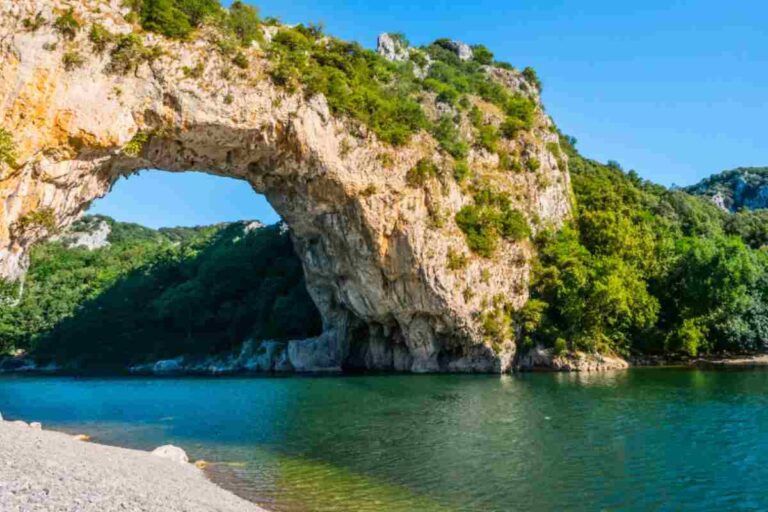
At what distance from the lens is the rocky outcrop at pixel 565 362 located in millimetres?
40531

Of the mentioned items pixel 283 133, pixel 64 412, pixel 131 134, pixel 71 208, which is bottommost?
pixel 64 412

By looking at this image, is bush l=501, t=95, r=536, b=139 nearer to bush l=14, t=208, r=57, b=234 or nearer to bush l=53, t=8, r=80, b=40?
bush l=53, t=8, r=80, b=40

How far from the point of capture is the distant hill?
102125 millimetres

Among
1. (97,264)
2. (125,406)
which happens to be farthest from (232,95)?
(97,264)

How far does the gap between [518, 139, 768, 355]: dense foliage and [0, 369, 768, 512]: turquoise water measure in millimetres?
7959

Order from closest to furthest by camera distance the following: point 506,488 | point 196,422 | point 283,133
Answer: point 506,488, point 196,422, point 283,133

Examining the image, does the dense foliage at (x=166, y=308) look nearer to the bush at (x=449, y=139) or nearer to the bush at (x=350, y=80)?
the bush at (x=449, y=139)

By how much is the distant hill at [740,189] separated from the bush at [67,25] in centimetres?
10144

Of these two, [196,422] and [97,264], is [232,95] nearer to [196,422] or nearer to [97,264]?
[196,422]

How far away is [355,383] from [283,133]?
16.1 metres

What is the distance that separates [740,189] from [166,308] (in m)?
104

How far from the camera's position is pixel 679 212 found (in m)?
57.5

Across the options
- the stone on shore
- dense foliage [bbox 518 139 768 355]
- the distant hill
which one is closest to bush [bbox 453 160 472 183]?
dense foliage [bbox 518 139 768 355]

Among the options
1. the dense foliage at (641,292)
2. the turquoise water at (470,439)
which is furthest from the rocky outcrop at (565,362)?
the turquoise water at (470,439)
